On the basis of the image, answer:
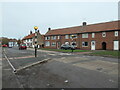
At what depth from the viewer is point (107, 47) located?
27.2 m

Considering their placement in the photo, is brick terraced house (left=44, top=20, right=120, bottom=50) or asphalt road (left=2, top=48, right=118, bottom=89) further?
brick terraced house (left=44, top=20, right=120, bottom=50)

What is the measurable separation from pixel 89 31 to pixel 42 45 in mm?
26724

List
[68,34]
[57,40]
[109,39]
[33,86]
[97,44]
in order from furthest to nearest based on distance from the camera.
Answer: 1. [57,40]
2. [68,34]
3. [97,44]
4. [109,39]
5. [33,86]

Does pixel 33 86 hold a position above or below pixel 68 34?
below

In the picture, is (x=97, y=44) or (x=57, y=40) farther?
(x=57, y=40)

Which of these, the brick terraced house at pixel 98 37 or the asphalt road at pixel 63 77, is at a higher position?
the brick terraced house at pixel 98 37

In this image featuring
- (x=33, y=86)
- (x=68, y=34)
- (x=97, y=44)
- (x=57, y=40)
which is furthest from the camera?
(x=57, y=40)

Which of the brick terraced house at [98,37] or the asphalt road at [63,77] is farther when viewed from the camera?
the brick terraced house at [98,37]

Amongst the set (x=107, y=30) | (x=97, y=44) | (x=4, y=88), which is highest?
(x=107, y=30)

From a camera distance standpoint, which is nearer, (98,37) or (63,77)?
(63,77)

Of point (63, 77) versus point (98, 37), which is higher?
point (98, 37)

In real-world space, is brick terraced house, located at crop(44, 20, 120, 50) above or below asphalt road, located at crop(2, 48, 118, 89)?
above

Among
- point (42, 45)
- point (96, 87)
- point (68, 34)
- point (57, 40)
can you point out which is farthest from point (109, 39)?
point (42, 45)

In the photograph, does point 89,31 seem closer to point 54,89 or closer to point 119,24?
point 119,24
